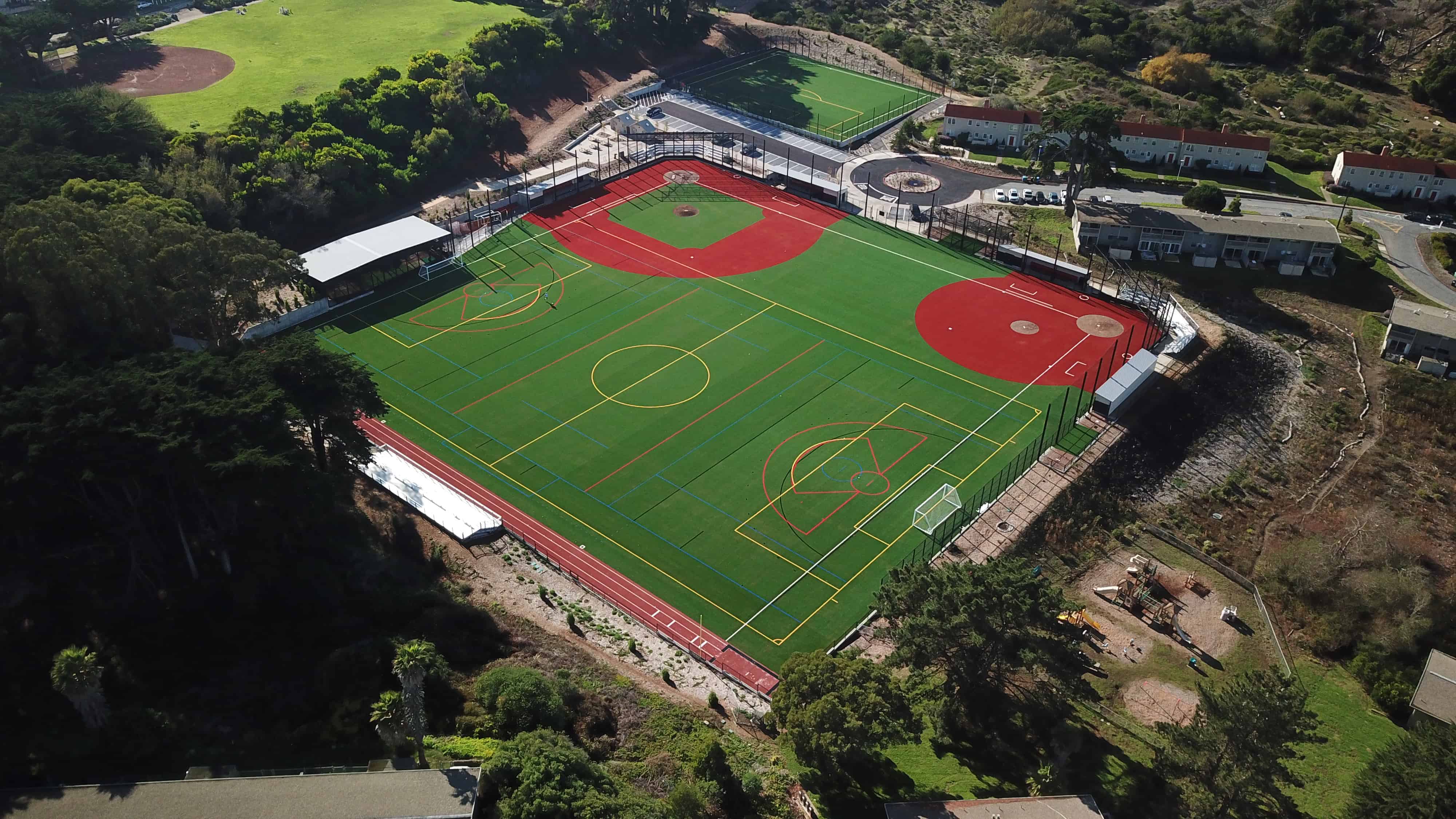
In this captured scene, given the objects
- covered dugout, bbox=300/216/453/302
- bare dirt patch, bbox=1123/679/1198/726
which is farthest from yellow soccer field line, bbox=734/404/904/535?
covered dugout, bbox=300/216/453/302

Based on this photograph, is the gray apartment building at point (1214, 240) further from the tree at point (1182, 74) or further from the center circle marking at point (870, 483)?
the tree at point (1182, 74)

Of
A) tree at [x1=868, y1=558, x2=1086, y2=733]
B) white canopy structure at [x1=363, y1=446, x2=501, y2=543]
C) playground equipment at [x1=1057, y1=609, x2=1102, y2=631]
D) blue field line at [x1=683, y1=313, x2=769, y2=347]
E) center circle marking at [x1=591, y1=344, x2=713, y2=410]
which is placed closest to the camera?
tree at [x1=868, y1=558, x2=1086, y2=733]

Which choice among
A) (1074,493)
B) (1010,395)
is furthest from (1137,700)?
(1010,395)

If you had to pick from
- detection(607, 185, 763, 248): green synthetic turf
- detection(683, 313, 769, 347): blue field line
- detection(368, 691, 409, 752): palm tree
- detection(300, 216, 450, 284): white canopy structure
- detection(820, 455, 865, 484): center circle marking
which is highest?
detection(368, 691, 409, 752): palm tree

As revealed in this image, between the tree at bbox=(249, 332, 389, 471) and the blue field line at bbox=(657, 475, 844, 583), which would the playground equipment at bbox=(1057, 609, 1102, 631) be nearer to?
the blue field line at bbox=(657, 475, 844, 583)

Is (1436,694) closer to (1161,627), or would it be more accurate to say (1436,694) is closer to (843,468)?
(1161,627)
